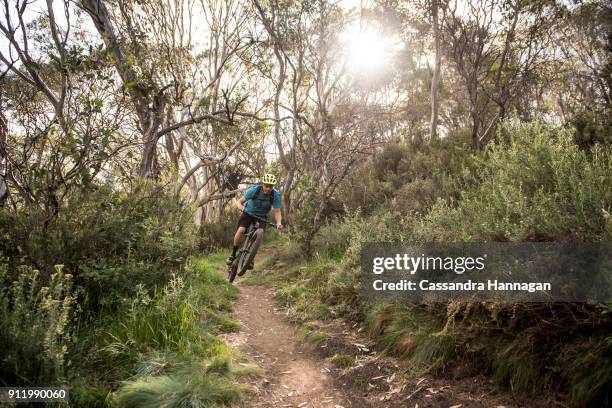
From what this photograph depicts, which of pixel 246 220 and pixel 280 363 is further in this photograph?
pixel 246 220

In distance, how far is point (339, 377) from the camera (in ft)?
15.1

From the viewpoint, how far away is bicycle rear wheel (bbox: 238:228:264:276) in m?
8.58

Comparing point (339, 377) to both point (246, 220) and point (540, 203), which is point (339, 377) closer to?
point (540, 203)

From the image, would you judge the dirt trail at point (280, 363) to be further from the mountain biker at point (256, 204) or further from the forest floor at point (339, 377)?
the mountain biker at point (256, 204)

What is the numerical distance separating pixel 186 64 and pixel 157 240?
1242 cm

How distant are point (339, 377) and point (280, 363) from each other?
872mm

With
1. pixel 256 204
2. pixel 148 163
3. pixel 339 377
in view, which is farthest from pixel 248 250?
pixel 339 377

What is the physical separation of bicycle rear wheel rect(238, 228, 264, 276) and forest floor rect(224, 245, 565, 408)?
2195 mm

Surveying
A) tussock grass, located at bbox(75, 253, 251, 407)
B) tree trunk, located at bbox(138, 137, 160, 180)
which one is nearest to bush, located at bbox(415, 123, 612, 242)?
tussock grass, located at bbox(75, 253, 251, 407)

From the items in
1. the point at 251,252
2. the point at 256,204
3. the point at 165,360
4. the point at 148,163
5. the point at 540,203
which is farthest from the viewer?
the point at 148,163

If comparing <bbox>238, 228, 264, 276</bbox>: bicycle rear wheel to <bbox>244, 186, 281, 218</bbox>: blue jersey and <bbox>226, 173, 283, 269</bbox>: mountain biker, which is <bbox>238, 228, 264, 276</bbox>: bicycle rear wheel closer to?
<bbox>226, 173, 283, 269</bbox>: mountain biker

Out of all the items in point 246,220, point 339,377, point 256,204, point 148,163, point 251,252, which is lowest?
point 339,377

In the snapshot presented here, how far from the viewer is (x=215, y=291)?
736 centimetres

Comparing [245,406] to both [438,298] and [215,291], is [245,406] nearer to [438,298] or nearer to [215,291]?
[438,298]
